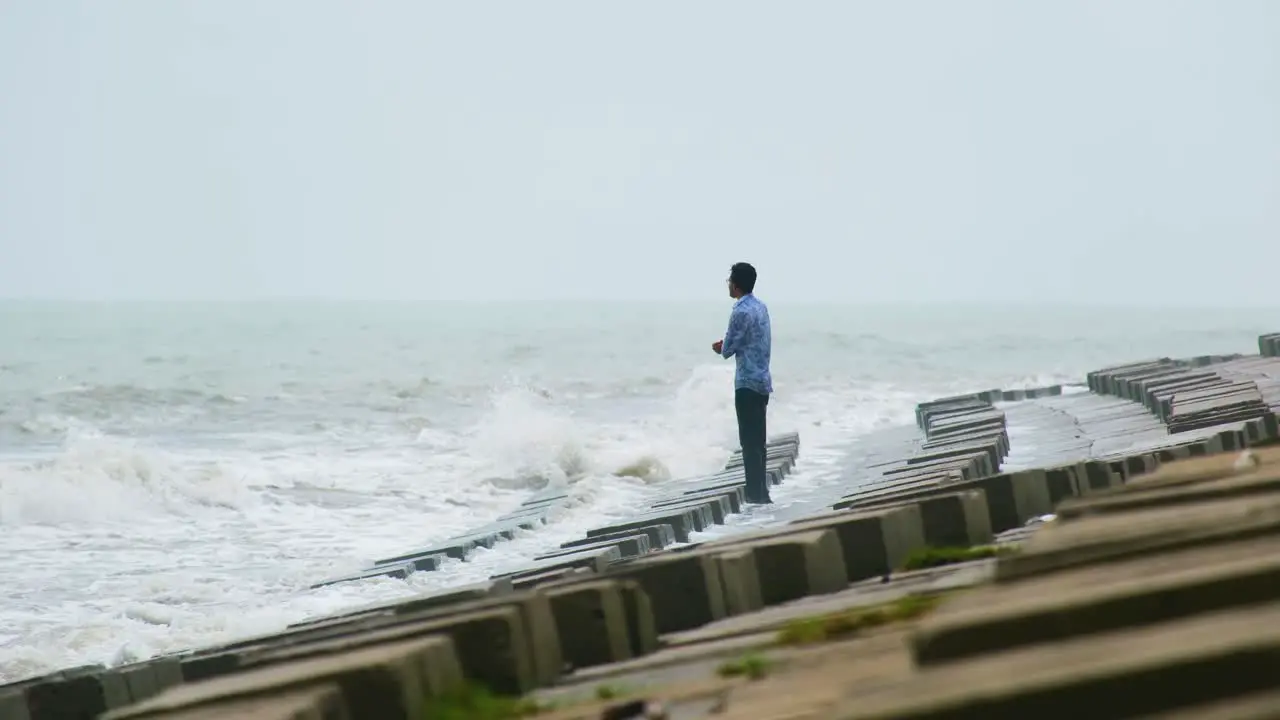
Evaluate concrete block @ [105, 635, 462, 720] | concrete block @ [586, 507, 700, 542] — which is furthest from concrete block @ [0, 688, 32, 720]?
concrete block @ [586, 507, 700, 542]

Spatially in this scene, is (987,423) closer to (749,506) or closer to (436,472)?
(749,506)

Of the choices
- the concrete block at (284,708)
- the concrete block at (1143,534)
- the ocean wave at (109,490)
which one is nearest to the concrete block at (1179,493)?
the concrete block at (1143,534)

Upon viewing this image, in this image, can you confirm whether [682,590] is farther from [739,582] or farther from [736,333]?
[736,333]

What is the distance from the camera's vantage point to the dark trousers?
42.0 feet

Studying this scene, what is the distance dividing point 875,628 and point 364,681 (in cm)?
109

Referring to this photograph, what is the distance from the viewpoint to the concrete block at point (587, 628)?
4.18 metres

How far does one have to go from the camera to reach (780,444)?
1745 centimetres

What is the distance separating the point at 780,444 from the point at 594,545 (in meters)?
8.39

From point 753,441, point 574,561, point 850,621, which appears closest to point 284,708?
point 850,621

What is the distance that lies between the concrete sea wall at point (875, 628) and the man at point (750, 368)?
5473 mm

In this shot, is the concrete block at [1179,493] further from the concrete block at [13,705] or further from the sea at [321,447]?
the sea at [321,447]

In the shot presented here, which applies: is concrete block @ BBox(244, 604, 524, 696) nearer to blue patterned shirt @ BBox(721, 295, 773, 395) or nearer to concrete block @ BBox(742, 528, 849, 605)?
concrete block @ BBox(742, 528, 849, 605)

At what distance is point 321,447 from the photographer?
25.7 meters

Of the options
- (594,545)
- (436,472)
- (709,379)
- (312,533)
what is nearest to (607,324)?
(709,379)
